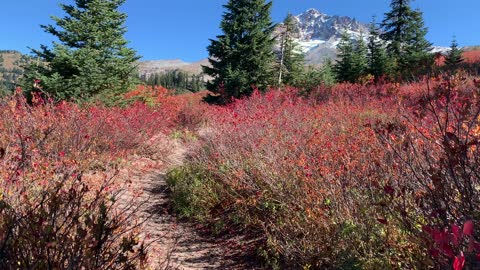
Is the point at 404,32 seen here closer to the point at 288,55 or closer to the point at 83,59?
the point at 288,55

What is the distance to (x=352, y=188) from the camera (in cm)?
391

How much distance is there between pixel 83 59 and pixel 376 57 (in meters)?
17.8

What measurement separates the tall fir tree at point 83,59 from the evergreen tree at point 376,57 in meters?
14.4

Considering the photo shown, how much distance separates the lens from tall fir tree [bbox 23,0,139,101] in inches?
453

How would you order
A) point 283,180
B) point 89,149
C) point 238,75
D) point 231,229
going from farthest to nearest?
point 238,75 < point 89,149 < point 231,229 < point 283,180

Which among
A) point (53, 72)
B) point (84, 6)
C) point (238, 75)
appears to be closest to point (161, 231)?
point (53, 72)

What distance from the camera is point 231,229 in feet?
16.8

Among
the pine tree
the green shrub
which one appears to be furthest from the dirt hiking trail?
the pine tree

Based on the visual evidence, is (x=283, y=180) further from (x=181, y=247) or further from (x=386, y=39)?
(x=386, y=39)

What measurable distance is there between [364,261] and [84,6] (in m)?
13.6

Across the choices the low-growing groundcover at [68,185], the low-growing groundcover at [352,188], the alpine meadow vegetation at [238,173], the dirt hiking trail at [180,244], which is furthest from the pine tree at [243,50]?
the dirt hiking trail at [180,244]

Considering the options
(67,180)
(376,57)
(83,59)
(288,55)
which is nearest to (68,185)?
(67,180)

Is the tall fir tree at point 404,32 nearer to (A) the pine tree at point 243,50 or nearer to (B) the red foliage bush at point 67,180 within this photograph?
Result: (A) the pine tree at point 243,50

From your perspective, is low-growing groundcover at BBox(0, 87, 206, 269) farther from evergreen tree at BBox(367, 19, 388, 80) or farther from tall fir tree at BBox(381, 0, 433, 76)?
tall fir tree at BBox(381, 0, 433, 76)
